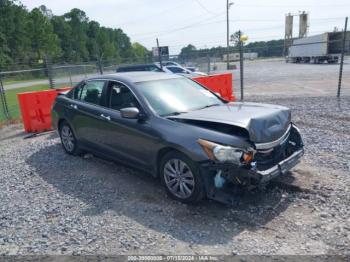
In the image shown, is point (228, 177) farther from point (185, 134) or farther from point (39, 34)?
point (39, 34)

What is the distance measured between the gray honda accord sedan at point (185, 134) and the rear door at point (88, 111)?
0.02 m

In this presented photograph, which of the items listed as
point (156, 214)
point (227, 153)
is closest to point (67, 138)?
point (156, 214)

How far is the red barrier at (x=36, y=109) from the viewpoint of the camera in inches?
345

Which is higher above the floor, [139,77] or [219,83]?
[139,77]

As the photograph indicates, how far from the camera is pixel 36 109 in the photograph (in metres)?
8.92

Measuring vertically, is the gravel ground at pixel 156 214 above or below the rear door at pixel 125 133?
below

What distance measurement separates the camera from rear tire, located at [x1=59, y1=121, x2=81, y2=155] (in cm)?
636

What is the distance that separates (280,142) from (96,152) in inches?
123

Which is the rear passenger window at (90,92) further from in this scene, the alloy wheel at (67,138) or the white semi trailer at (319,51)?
the white semi trailer at (319,51)

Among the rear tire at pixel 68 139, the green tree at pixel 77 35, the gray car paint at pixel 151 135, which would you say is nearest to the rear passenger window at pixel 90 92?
A: the gray car paint at pixel 151 135

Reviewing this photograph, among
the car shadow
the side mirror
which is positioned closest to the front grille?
the car shadow

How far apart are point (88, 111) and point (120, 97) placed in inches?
33.6

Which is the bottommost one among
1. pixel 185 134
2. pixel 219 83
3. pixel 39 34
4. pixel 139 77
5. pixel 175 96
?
pixel 219 83

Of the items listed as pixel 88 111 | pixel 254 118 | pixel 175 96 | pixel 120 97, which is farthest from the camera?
pixel 88 111
